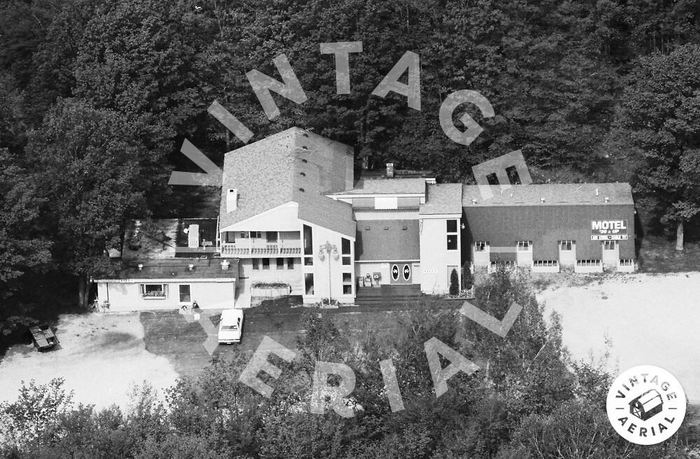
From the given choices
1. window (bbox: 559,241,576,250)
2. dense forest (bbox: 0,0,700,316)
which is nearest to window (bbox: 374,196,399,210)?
dense forest (bbox: 0,0,700,316)

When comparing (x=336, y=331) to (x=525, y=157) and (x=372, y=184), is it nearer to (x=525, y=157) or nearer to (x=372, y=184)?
(x=372, y=184)

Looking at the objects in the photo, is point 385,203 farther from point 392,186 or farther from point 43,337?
point 43,337

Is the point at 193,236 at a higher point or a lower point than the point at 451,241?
higher

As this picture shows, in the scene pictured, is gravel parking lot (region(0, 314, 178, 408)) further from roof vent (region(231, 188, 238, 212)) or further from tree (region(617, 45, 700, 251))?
tree (region(617, 45, 700, 251))

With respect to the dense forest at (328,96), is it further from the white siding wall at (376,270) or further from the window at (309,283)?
the window at (309,283)

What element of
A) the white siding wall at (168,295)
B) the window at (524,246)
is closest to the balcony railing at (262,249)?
the white siding wall at (168,295)

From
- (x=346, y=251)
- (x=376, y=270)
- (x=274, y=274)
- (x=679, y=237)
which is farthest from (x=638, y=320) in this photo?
(x=274, y=274)
